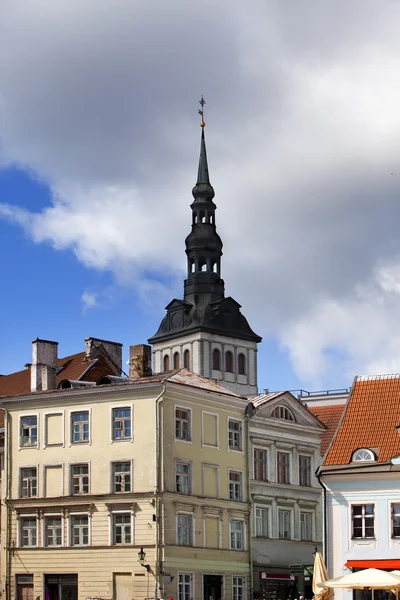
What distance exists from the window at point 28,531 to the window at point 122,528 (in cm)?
505

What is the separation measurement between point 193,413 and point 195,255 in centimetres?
6211

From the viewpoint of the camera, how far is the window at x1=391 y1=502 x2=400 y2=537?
168ft

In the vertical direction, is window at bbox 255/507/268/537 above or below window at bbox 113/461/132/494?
below

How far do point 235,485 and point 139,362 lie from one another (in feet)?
27.8

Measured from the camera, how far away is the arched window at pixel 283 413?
67.4 metres

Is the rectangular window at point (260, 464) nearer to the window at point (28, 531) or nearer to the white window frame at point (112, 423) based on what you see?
the white window frame at point (112, 423)

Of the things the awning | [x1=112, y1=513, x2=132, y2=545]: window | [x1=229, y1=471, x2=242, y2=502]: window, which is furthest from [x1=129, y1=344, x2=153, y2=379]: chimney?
the awning

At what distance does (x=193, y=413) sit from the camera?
6047 centimetres

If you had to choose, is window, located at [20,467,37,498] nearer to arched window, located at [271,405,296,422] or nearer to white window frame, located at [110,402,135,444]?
white window frame, located at [110,402,135,444]

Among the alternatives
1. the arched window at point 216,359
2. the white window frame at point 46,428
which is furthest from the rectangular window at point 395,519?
the arched window at point 216,359

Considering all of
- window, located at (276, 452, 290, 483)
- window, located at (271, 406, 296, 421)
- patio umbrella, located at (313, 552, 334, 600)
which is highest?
window, located at (271, 406, 296, 421)

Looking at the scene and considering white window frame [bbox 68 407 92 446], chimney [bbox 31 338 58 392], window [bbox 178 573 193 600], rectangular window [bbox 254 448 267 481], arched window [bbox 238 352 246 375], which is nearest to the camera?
window [bbox 178 573 193 600]

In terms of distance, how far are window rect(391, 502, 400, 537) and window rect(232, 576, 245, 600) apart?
13.0 meters

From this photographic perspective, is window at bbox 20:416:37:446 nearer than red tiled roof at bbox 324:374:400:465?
No
